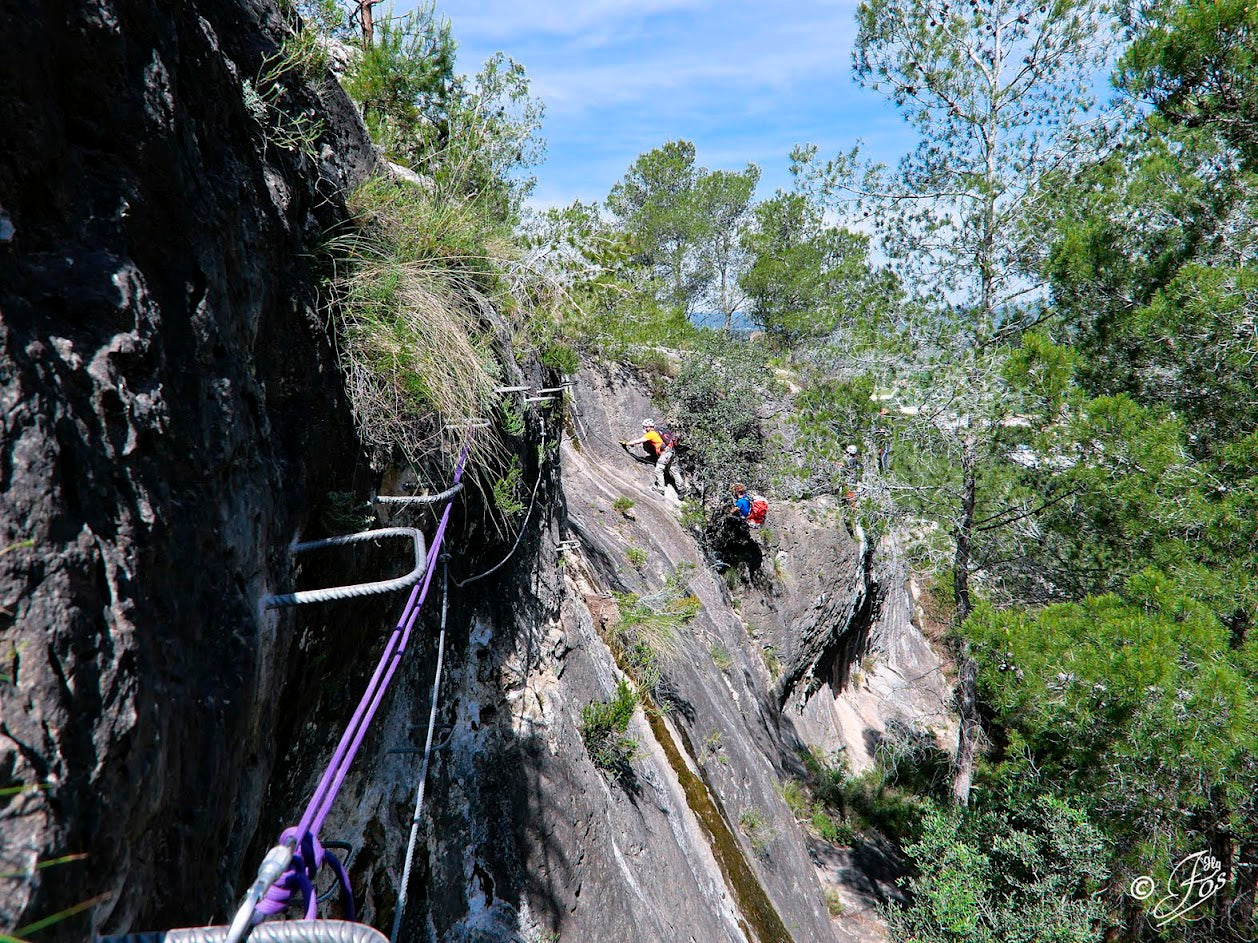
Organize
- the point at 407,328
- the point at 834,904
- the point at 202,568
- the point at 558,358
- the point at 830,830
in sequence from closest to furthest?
the point at 202,568, the point at 407,328, the point at 558,358, the point at 834,904, the point at 830,830

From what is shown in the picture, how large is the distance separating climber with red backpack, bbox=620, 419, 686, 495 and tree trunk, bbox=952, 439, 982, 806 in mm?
5595

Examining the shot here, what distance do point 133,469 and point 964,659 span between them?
11.1 m

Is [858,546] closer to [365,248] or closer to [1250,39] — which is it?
[1250,39]

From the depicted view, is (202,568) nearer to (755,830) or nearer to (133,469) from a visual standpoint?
(133,469)

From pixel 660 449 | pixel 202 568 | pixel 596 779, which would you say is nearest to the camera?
pixel 202 568

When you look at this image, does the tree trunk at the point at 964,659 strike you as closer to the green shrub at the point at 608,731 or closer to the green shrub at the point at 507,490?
the green shrub at the point at 608,731

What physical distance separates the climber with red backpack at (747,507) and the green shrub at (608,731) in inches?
375

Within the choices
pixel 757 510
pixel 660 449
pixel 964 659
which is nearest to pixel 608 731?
pixel 964 659

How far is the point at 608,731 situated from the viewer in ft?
18.1

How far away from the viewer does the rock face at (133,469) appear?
48.3 inches

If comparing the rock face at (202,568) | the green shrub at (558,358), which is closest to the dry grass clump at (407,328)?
the rock face at (202,568)

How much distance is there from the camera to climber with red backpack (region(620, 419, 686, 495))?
14.0m

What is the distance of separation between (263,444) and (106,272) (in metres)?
0.72

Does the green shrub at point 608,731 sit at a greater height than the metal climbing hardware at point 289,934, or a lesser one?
lesser
